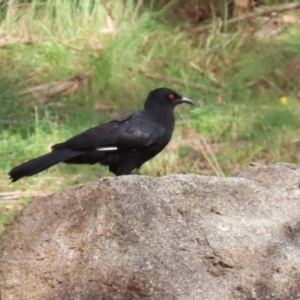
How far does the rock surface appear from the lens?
3562mm

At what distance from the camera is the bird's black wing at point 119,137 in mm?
5355

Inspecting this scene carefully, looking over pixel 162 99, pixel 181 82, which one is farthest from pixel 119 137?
pixel 181 82

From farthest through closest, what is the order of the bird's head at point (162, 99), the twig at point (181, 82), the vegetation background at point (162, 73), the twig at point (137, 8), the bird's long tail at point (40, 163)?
1. the twig at point (137, 8)
2. the twig at point (181, 82)
3. the vegetation background at point (162, 73)
4. the bird's head at point (162, 99)
5. the bird's long tail at point (40, 163)

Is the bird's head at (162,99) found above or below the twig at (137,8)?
above

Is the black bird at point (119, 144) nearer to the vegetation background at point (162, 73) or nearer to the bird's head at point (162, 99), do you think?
the bird's head at point (162, 99)

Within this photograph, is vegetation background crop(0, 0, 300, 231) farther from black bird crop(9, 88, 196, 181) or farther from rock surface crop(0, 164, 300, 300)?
rock surface crop(0, 164, 300, 300)

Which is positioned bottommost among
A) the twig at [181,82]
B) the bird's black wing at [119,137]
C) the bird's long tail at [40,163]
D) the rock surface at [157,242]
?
the twig at [181,82]

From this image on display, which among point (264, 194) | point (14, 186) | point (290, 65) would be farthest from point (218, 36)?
point (264, 194)

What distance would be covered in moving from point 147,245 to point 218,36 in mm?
5831

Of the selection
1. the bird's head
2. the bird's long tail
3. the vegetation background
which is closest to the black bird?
the bird's long tail

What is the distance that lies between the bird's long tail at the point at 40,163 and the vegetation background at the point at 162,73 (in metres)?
1.21

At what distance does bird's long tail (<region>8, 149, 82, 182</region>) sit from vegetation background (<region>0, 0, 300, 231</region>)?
1206 millimetres

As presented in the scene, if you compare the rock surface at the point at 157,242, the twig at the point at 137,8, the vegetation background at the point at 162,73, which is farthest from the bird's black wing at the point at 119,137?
the twig at the point at 137,8

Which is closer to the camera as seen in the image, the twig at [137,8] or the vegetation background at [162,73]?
the vegetation background at [162,73]
